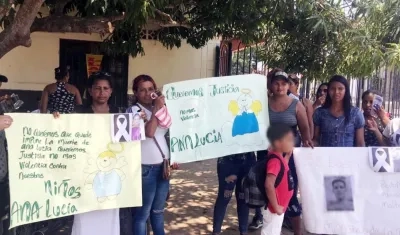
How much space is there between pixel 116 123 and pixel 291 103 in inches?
61.3

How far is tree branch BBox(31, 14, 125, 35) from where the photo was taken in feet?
15.8

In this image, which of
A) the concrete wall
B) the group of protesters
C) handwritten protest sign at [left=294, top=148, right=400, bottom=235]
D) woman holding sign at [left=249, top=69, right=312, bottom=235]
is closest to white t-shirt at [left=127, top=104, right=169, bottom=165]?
the group of protesters

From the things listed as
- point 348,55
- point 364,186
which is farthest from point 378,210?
point 348,55

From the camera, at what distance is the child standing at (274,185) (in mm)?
3469

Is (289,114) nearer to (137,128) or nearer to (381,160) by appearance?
(381,160)

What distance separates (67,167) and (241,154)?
1.59 metres

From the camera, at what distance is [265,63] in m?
7.41

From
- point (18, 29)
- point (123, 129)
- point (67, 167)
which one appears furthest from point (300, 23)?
point (67, 167)

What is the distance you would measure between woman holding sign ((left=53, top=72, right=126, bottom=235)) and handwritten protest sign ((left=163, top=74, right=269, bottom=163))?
67cm

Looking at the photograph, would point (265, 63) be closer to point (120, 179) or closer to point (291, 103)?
point (291, 103)

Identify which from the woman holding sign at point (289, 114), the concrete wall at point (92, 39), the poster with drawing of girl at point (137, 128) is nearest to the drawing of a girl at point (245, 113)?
the woman holding sign at point (289, 114)

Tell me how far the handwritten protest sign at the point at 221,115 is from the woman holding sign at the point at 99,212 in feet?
2.19

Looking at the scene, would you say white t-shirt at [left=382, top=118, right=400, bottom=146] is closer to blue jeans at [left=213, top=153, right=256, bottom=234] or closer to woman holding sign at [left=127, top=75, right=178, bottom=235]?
blue jeans at [left=213, top=153, right=256, bottom=234]

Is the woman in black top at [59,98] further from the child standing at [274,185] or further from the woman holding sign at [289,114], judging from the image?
the child standing at [274,185]
